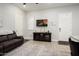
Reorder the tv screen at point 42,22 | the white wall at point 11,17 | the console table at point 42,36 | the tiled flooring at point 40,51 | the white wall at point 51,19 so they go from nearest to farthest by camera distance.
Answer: the tiled flooring at point 40,51
the white wall at point 11,17
the white wall at point 51,19
the console table at point 42,36
the tv screen at point 42,22

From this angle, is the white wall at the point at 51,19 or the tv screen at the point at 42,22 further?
the tv screen at the point at 42,22

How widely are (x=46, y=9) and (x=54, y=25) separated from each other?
1416 mm

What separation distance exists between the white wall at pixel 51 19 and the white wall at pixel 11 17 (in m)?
0.71

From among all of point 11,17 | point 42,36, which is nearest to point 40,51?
point 42,36

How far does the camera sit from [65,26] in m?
5.54

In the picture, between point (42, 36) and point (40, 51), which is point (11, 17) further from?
point (40, 51)

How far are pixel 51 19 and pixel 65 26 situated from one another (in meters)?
1.17

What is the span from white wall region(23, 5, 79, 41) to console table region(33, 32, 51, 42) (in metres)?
0.41

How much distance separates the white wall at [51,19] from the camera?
5219mm

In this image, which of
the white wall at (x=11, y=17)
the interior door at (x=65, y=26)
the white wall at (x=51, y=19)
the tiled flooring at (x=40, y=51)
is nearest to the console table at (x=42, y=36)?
the white wall at (x=51, y=19)

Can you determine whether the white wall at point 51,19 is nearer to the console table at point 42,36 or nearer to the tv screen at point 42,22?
the tv screen at point 42,22

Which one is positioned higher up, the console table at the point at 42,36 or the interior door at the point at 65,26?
the interior door at the point at 65,26

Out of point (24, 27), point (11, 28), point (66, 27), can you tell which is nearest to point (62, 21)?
point (66, 27)

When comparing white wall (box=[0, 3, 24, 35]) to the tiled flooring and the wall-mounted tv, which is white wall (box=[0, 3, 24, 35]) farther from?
the tiled flooring
